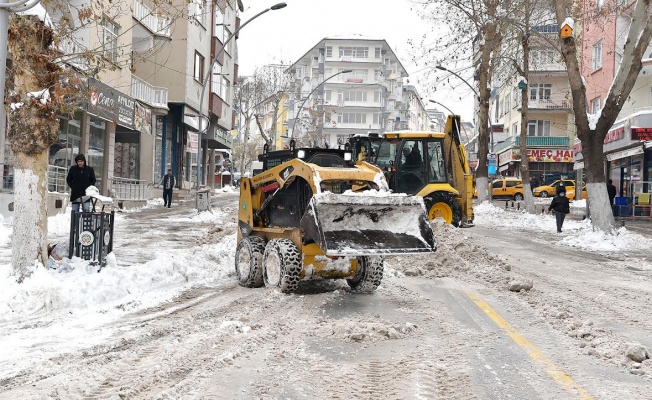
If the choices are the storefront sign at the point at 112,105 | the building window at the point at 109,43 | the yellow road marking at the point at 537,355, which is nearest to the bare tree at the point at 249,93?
the storefront sign at the point at 112,105

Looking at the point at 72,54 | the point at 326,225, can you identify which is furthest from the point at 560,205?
the point at 72,54

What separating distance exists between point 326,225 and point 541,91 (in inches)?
2109

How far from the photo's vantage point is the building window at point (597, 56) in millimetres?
34188

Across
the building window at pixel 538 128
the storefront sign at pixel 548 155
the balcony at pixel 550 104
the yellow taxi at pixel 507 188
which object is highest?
the balcony at pixel 550 104

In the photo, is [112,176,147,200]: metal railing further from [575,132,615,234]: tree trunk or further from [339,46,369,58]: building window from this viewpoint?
[339,46,369,58]: building window

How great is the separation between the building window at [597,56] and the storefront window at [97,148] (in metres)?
24.3

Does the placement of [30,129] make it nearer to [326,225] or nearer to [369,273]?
[326,225]

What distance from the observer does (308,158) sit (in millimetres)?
9352

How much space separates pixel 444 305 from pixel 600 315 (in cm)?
180

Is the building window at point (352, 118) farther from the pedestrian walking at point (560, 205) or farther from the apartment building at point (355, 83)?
the pedestrian walking at point (560, 205)

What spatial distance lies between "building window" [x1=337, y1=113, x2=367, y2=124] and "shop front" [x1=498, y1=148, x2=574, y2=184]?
3964 cm

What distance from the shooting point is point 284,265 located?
8.36 metres

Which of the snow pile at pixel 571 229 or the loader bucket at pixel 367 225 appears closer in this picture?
the loader bucket at pixel 367 225

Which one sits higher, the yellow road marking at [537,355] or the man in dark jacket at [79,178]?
the man in dark jacket at [79,178]
